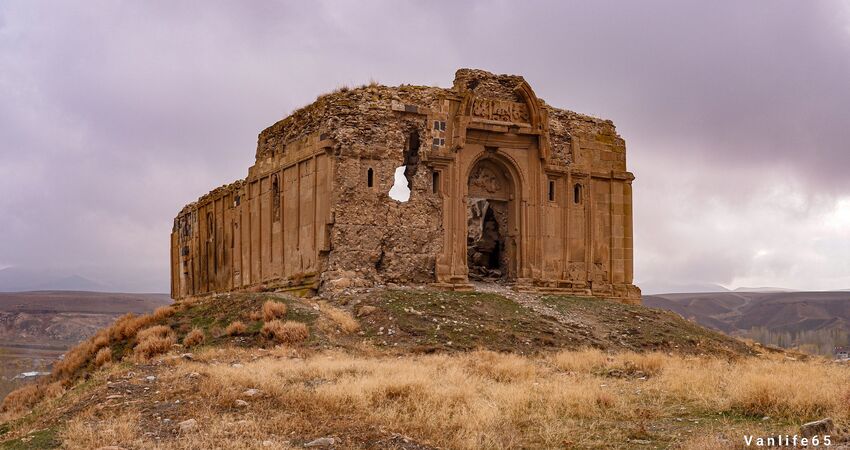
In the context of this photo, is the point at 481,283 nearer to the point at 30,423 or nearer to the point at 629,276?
the point at 629,276

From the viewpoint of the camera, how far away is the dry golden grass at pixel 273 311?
66.0 ft

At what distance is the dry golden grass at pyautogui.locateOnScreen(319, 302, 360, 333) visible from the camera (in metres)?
20.5

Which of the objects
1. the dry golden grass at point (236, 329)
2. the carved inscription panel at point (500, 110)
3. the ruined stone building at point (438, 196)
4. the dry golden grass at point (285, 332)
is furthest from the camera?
the carved inscription panel at point (500, 110)

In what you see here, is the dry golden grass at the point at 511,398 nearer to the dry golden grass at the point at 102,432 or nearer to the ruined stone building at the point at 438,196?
the dry golden grass at the point at 102,432

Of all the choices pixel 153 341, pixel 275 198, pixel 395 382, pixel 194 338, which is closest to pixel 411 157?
pixel 275 198

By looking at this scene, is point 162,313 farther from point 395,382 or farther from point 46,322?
point 46,322

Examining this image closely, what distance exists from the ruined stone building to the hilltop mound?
6.90ft

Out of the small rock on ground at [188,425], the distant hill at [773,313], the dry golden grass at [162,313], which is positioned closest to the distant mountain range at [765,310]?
the distant hill at [773,313]

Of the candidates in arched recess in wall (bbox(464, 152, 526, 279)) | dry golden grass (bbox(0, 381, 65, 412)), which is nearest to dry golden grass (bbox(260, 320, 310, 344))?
dry golden grass (bbox(0, 381, 65, 412))

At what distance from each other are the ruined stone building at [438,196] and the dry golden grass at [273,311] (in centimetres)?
325

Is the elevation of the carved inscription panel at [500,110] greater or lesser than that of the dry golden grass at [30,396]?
greater

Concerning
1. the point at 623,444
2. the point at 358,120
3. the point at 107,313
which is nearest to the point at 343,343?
the point at 358,120

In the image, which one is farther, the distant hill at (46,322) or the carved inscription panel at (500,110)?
the distant hill at (46,322)

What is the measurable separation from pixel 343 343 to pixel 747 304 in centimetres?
11534
